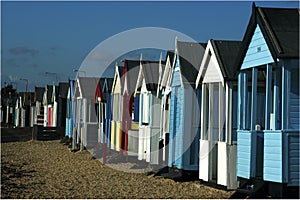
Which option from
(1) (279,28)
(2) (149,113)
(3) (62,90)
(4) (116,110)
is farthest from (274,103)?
(3) (62,90)

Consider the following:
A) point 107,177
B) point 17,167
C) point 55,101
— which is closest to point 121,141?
point 17,167

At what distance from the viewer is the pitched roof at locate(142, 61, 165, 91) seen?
20.0 metres

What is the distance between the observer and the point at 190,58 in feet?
53.1

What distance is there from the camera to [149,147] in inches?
763

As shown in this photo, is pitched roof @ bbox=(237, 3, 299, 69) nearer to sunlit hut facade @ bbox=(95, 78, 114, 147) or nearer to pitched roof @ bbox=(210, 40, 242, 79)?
pitched roof @ bbox=(210, 40, 242, 79)

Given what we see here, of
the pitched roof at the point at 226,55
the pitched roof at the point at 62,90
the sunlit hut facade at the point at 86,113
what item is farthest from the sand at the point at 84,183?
the pitched roof at the point at 62,90

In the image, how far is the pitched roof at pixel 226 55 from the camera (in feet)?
44.1

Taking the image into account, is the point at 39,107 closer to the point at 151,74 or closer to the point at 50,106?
the point at 50,106

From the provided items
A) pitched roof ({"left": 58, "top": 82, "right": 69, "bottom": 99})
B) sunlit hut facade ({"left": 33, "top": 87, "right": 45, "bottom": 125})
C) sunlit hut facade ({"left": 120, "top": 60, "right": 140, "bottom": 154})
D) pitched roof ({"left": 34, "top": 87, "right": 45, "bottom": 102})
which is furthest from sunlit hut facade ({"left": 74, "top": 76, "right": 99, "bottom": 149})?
pitched roof ({"left": 34, "top": 87, "right": 45, "bottom": 102})

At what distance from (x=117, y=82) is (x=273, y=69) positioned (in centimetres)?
1488

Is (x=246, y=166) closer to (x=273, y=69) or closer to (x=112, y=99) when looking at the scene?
(x=273, y=69)

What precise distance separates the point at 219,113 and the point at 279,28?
352cm

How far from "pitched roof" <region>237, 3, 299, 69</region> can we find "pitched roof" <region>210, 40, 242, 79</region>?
1.74 meters

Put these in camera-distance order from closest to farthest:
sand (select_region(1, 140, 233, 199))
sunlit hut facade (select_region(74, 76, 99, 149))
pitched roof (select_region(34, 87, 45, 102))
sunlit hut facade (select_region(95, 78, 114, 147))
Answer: sand (select_region(1, 140, 233, 199)) < sunlit hut facade (select_region(95, 78, 114, 147)) < sunlit hut facade (select_region(74, 76, 99, 149)) < pitched roof (select_region(34, 87, 45, 102))
